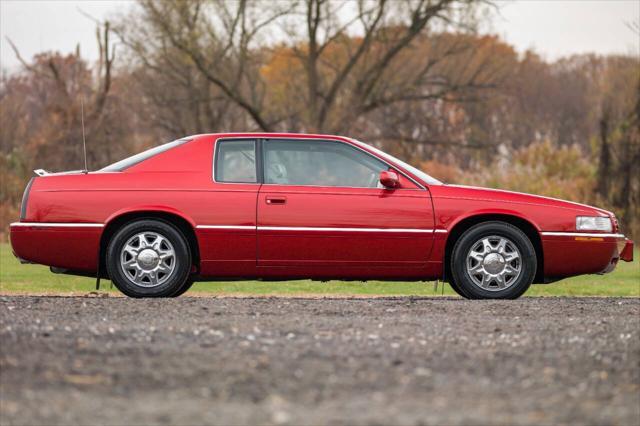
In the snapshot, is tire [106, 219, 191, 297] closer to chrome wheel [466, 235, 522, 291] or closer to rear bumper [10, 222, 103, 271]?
rear bumper [10, 222, 103, 271]

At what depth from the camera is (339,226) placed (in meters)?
9.84

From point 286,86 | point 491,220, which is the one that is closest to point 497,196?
point 491,220

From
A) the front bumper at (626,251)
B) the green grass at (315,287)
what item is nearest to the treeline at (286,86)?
the green grass at (315,287)

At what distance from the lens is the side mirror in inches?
388

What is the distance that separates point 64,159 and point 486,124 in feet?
115

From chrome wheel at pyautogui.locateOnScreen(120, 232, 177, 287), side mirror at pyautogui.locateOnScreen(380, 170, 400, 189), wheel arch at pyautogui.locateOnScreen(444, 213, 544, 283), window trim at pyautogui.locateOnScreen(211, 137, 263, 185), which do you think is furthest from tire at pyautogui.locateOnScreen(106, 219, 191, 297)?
wheel arch at pyautogui.locateOnScreen(444, 213, 544, 283)

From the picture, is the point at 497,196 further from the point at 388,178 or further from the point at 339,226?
the point at 339,226

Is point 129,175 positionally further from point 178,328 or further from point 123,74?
point 123,74

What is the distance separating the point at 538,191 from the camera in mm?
28828

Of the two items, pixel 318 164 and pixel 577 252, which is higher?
pixel 318 164

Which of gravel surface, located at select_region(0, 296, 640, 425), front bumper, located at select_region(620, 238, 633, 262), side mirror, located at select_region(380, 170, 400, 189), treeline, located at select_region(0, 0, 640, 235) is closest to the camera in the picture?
gravel surface, located at select_region(0, 296, 640, 425)

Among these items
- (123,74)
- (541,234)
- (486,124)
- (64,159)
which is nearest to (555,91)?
(486,124)

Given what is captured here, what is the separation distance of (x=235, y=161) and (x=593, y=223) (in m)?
3.31

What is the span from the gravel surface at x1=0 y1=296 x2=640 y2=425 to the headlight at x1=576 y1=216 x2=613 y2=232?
1.37 metres
